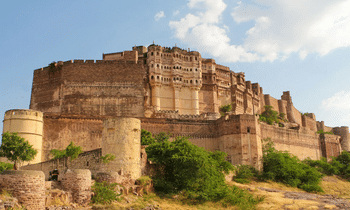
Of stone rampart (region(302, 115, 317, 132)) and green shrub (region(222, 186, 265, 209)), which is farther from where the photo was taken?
stone rampart (region(302, 115, 317, 132))

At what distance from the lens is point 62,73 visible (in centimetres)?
4816

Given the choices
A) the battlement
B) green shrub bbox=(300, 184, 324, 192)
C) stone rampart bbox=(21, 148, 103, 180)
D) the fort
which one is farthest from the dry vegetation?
the battlement

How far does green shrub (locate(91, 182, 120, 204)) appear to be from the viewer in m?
18.4

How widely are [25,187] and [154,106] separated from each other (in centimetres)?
3412

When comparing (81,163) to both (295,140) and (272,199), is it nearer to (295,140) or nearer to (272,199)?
(272,199)

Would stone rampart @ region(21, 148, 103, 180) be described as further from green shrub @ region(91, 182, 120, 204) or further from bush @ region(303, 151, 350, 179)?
bush @ region(303, 151, 350, 179)

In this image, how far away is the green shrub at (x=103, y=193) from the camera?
1841 centimetres

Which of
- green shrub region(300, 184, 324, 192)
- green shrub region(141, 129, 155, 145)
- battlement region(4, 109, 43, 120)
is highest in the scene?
battlement region(4, 109, 43, 120)

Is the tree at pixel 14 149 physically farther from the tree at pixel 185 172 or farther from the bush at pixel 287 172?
the bush at pixel 287 172

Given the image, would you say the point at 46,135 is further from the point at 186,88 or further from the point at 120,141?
the point at 186,88

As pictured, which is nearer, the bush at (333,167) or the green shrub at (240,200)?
the green shrub at (240,200)

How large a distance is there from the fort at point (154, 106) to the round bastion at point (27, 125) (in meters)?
0.08

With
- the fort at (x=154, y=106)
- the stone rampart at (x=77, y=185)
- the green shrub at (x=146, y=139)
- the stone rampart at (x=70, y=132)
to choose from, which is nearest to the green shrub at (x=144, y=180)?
the stone rampart at (x=77, y=185)

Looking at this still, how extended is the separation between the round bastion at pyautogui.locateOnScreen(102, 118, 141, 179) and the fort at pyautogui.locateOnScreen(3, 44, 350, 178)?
6.67 metres
